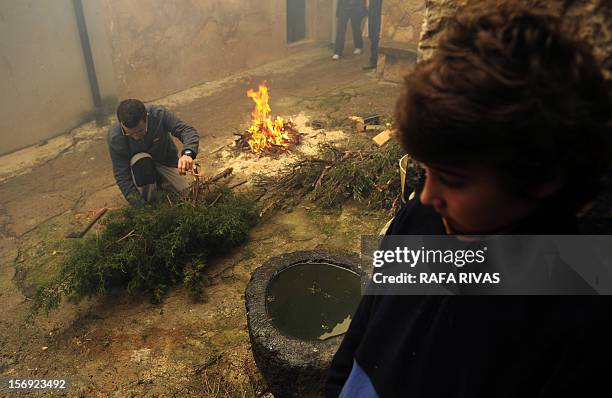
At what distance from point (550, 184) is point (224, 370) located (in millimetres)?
2926

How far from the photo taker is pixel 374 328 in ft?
4.66

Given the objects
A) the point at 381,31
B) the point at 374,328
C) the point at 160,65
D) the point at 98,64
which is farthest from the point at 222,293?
the point at 381,31

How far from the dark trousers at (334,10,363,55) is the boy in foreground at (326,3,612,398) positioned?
35.6ft

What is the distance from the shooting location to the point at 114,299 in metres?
4.08

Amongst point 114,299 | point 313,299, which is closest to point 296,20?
point 114,299

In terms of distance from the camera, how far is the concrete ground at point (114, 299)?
131 inches

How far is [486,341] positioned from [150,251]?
3.63 meters

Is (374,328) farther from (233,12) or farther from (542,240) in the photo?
(233,12)

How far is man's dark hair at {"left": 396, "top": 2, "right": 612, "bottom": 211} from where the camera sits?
0.83 meters

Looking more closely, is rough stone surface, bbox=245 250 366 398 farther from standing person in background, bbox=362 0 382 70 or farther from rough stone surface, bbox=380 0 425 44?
standing person in background, bbox=362 0 382 70

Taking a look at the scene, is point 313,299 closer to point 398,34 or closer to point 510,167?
point 510,167

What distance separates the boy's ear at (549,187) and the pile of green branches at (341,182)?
3.99 m

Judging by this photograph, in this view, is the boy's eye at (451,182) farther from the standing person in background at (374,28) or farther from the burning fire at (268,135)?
the standing person in background at (374,28)

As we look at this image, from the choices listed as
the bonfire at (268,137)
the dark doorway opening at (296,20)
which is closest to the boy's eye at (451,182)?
the bonfire at (268,137)
